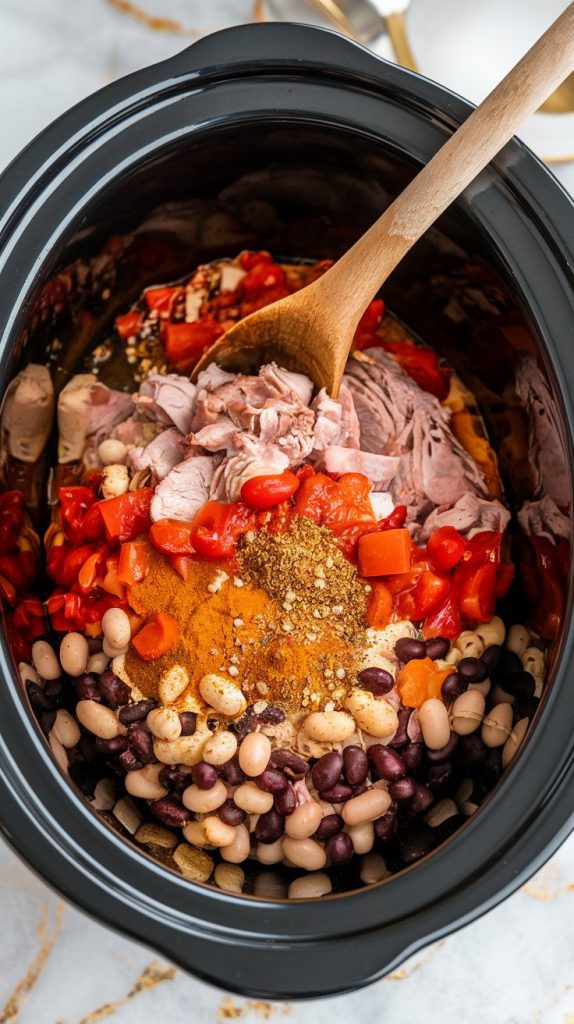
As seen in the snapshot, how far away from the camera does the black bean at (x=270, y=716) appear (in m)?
1.68

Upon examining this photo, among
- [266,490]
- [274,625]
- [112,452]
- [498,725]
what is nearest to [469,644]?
[498,725]

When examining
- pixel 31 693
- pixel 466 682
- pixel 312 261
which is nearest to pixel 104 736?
pixel 31 693

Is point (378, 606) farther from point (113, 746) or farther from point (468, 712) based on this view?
point (113, 746)

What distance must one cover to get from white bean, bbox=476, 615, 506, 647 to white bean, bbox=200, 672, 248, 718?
0.49m

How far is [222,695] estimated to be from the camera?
1.64 metres

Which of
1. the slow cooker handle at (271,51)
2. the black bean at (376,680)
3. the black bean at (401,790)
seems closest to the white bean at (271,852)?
the black bean at (401,790)

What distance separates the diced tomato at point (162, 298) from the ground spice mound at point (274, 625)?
0.67 metres

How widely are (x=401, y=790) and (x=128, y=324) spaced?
1150 millimetres

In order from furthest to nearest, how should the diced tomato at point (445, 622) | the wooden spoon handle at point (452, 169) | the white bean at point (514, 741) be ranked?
the diced tomato at point (445, 622), the white bean at point (514, 741), the wooden spoon handle at point (452, 169)

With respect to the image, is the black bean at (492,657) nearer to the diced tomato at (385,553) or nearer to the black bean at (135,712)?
the diced tomato at (385,553)

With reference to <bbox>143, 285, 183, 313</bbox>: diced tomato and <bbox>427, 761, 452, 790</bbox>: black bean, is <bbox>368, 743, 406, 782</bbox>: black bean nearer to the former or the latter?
<bbox>427, 761, 452, 790</bbox>: black bean

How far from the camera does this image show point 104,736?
1698 mm

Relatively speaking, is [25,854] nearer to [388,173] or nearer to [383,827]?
[383,827]

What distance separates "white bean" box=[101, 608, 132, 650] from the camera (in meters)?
1.70
